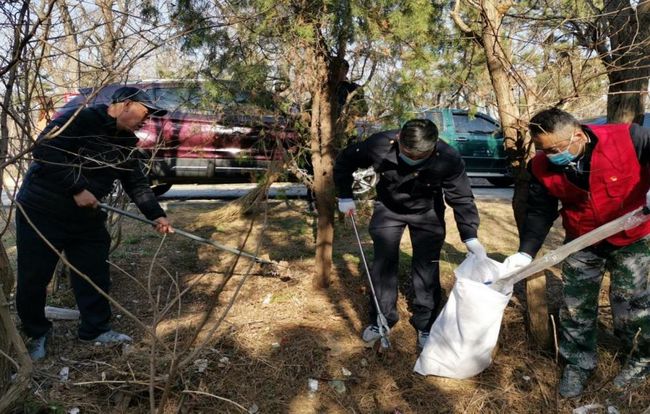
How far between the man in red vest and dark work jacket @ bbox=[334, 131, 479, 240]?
14.3 inches

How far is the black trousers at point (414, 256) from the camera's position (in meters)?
3.11

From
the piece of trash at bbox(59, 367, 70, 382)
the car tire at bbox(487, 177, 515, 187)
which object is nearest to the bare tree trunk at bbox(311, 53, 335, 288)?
the piece of trash at bbox(59, 367, 70, 382)

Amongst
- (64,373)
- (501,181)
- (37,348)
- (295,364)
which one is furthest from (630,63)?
(501,181)

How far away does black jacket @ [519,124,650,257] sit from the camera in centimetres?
243

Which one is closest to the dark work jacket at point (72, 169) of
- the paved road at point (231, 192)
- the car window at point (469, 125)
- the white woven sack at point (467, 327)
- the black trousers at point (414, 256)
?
the black trousers at point (414, 256)

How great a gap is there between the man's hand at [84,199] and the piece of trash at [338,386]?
170 centimetres

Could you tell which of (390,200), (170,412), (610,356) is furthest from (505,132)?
(170,412)

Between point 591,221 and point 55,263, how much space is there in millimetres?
2988

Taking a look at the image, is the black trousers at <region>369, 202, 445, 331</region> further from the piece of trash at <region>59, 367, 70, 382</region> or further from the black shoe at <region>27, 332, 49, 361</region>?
the black shoe at <region>27, 332, 49, 361</region>

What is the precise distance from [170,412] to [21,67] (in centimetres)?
176

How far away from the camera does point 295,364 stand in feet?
9.77

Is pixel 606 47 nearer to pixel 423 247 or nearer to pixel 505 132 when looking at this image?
pixel 505 132

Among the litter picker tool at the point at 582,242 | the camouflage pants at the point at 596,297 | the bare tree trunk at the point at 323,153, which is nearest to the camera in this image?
the litter picker tool at the point at 582,242

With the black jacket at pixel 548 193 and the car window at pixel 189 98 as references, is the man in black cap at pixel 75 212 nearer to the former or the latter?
the car window at pixel 189 98
